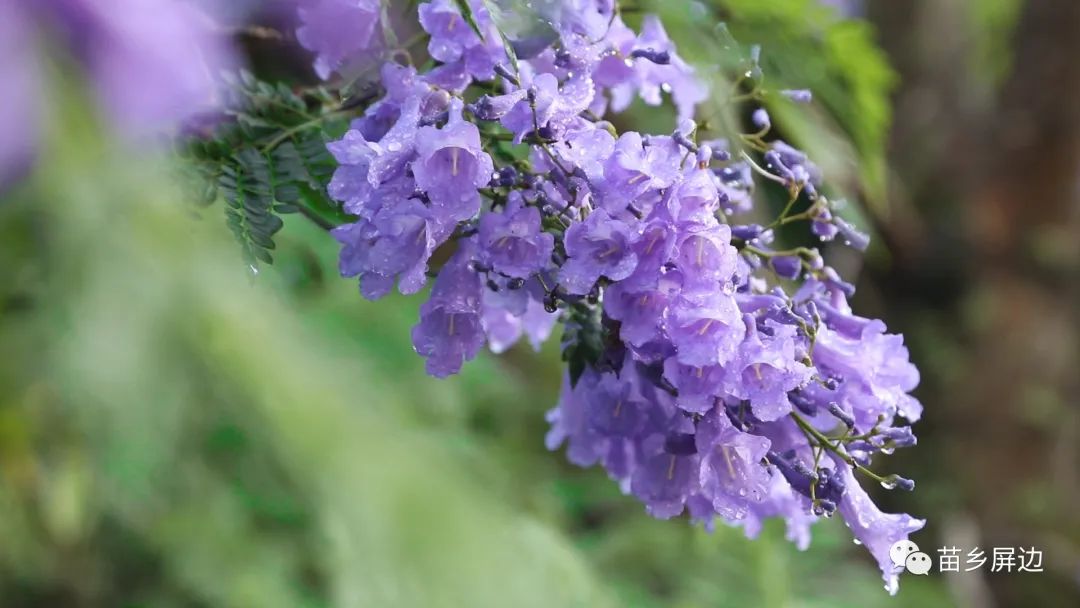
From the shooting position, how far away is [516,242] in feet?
1.47

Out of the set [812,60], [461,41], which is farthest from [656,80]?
[812,60]

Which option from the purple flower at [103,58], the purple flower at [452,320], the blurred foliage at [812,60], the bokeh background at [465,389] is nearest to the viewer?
the purple flower at [103,58]

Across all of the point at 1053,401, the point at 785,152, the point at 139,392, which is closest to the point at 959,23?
the point at 1053,401

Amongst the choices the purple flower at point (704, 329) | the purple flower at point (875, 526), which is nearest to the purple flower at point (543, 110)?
the purple flower at point (704, 329)

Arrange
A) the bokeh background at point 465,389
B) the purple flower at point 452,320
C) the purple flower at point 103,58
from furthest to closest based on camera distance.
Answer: the purple flower at point 452,320
the bokeh background at point 465,389
the purple flower at point 103,58

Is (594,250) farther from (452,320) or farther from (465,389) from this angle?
(465,389)

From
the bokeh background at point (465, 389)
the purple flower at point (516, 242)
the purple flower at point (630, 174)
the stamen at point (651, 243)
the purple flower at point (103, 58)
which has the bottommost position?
the bokeh background at point (465, 389)

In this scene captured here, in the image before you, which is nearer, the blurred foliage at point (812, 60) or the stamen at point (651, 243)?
the stamen at point (651, 243)

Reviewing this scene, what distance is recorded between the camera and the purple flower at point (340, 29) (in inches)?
20.8

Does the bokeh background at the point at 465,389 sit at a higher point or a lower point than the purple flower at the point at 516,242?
lower

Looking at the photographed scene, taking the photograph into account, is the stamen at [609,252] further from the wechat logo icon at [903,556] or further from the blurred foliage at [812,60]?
the blurred foliage at [812,60]

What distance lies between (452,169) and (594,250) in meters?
0.08

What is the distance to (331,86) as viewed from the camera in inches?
23.2

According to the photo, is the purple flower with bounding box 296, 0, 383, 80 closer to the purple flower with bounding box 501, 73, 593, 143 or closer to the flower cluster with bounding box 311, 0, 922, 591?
the flower cluster with bounding box 311, 0, 922, 591
